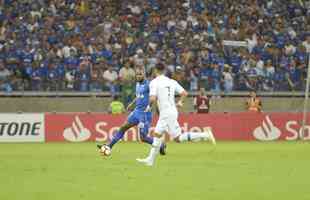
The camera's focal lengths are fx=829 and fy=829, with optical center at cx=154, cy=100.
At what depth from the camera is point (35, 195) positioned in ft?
40.9

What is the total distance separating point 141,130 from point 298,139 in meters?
12.8

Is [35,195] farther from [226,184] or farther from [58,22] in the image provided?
[58,22]

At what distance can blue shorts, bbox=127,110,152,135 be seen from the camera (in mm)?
22188

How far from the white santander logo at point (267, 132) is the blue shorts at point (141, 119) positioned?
38.2 feet

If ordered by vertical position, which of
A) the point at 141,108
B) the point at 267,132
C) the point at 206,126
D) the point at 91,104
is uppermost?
the point at 141,108

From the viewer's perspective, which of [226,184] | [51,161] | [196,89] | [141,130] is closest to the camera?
[226,184]

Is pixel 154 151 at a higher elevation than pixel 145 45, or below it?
below

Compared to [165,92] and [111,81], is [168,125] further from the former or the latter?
[111,81]

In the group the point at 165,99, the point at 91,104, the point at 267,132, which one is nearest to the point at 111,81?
the point at 91,104

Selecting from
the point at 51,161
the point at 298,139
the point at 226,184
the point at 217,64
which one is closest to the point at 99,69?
the point at 217,64

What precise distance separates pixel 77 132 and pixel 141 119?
421 inches

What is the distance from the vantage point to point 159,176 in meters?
15.7

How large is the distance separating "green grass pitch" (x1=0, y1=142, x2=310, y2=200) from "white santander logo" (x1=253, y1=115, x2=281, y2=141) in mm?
9986

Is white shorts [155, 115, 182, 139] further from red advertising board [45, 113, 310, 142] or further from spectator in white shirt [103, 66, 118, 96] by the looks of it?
Answer: spectator in white shirt [103, 66, 118, 96]
